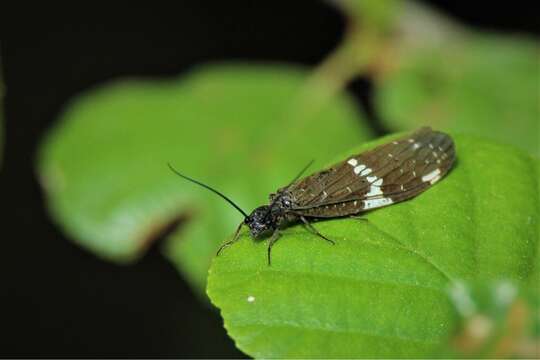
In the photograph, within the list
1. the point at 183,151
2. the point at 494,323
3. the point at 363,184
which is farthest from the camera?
the point at 183,151

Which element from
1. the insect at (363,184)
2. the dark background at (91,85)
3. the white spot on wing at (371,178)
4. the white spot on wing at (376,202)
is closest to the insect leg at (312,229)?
the insect at (363,184)

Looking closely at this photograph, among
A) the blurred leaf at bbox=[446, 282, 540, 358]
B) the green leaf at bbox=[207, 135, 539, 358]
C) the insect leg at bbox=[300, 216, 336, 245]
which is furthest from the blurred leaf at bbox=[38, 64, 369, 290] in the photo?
the blurred leaf at bbox=[446, 282, 540, 358]

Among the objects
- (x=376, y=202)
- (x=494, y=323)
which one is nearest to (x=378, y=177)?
(x=376, y=202)

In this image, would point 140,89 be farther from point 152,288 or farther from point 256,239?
point 256,239

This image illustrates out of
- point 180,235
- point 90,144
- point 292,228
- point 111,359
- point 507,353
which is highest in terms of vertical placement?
point 507,353

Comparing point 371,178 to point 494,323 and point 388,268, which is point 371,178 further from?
point 494,323

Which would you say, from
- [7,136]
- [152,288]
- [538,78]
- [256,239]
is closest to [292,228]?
[256,239]
